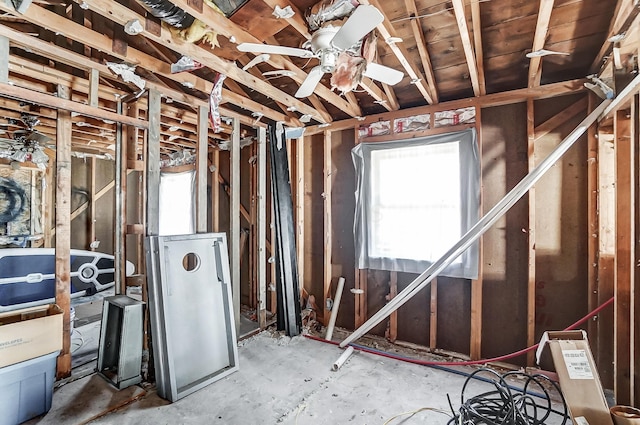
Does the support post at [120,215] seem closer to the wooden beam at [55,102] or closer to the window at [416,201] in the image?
the wooden beam at [55,102]

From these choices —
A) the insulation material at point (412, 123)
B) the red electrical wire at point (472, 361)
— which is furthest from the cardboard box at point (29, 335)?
the insulation material at point (412, 123)

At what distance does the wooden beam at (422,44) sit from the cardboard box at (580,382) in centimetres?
214

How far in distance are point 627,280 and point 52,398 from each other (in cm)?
395

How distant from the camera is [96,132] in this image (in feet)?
13.9

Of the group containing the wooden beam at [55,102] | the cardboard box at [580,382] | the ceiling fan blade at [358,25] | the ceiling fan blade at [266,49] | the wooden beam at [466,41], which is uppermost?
the wooden beam at [466,41]

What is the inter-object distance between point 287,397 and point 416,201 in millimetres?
2048

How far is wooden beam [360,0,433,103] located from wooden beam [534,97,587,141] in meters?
0.97

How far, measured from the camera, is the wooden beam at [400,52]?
186 cm

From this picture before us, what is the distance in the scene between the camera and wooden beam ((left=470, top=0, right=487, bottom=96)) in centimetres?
190

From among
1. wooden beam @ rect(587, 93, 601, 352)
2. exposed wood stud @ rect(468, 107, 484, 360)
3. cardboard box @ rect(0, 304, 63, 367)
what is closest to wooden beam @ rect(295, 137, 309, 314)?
exposed wood stud @ rect(468, 107, 484, 360)

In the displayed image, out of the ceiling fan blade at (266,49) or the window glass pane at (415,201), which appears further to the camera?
the window glass pane at (415,201)

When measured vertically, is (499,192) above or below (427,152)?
below

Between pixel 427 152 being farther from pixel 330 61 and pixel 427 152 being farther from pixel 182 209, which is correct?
pixel 182 209

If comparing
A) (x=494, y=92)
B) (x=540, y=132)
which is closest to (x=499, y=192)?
(x=540, y=132)
